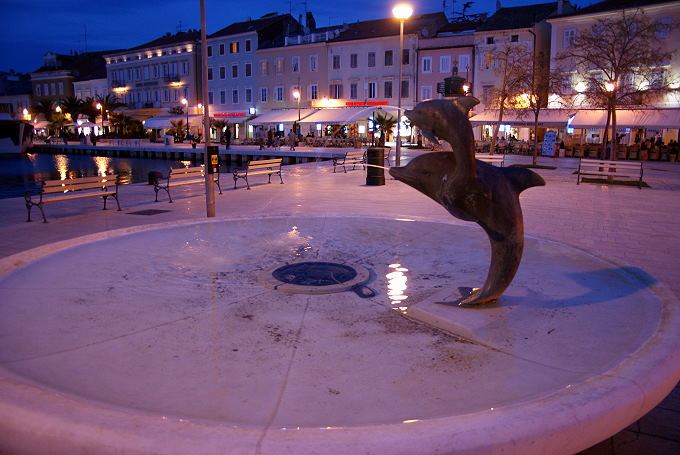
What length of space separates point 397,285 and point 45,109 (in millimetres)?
81304

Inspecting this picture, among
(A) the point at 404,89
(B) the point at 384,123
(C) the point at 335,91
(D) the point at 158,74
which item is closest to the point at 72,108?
(D) the point at 158,74

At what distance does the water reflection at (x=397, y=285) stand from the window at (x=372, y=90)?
152 feet

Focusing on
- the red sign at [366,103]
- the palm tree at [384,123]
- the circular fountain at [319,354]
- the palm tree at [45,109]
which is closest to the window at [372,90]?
the red sign at [366,103]

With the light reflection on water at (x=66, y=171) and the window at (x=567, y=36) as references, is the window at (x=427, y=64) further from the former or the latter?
the light reflection on water at (x=66, y=171)

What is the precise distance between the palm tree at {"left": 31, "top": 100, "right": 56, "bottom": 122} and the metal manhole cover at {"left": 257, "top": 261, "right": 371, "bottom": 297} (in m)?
77.0

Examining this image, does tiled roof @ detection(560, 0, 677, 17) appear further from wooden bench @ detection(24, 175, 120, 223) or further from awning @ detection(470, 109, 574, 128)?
wooden bench @ detection(24, 175, 120, 223)

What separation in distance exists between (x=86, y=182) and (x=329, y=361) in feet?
32.7

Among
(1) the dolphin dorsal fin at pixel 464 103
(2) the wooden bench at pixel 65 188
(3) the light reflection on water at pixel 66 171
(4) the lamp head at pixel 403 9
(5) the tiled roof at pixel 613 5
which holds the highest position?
(5) the tiled roof at pixel 613 5

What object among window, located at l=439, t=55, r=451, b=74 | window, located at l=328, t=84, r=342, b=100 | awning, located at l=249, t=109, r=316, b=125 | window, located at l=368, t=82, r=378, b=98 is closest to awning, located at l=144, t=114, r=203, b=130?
window, located at l=328, t=84, r=342, b=100

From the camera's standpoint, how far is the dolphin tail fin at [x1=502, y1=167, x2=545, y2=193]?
5.09m

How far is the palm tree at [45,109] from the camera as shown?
243 ft

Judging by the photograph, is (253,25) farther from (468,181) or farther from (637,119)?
(468,181)

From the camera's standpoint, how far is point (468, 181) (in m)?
4.81

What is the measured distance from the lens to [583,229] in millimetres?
10508
